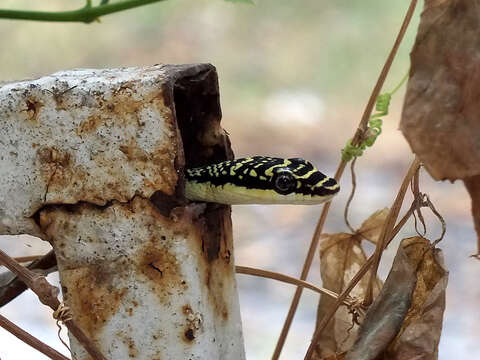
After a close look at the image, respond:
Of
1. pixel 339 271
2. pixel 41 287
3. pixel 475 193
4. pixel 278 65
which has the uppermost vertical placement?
pixel 475 193

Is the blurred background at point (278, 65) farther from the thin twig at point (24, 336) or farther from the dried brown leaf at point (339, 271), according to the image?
the thin twig at point (24, 336)

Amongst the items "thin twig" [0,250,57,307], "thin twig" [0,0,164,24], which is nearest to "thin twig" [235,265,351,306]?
"thin twig" [0,250,57,307]

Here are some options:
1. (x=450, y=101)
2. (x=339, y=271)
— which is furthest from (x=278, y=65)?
(x=450, y=101)

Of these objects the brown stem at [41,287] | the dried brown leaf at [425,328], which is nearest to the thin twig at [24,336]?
the brown stem at [41,287]

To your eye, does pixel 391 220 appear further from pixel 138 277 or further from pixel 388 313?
pixel 138 277

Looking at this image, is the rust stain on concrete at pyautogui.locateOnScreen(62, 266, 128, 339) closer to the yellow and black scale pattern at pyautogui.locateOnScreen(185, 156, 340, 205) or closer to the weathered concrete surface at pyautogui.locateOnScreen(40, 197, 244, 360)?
the weathered concrete surface at pyautogui.locateOnScreen(40, 197, 244, 360)

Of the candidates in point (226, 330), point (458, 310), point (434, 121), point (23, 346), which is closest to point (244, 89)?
point (458, 310)
